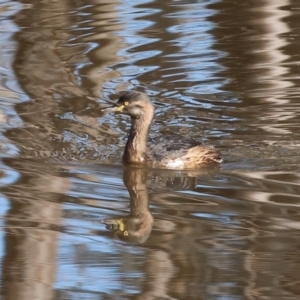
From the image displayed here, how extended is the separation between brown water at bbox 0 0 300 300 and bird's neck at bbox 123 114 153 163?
0.21 metres

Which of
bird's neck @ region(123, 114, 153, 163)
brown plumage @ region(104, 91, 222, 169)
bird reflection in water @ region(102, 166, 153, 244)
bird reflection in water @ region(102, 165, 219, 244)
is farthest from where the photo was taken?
bird's neck @ region(123, 114, 153, 163)

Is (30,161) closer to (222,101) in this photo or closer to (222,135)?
(222,135)

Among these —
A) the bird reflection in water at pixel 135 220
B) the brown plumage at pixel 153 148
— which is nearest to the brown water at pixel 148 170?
the bird reflection in water at pixel 135 220

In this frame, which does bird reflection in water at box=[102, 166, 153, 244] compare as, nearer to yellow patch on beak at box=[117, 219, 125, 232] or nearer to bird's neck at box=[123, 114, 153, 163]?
yellow patch on beak at box=[117, 219, 125, 232]

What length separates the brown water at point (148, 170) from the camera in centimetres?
660

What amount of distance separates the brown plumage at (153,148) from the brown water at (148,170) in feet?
0.48

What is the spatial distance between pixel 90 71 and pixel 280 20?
3.71 metres

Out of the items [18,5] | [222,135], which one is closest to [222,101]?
[222,135]

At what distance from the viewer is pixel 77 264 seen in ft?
22.2

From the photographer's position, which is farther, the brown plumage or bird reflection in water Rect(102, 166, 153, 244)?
the brown plumage

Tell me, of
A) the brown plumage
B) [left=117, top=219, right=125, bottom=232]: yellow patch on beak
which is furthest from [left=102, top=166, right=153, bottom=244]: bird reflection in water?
the brown plumage

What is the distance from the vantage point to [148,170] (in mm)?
9414

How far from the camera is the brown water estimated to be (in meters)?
6.60

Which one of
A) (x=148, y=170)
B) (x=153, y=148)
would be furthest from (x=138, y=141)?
(x=148, y=170)
